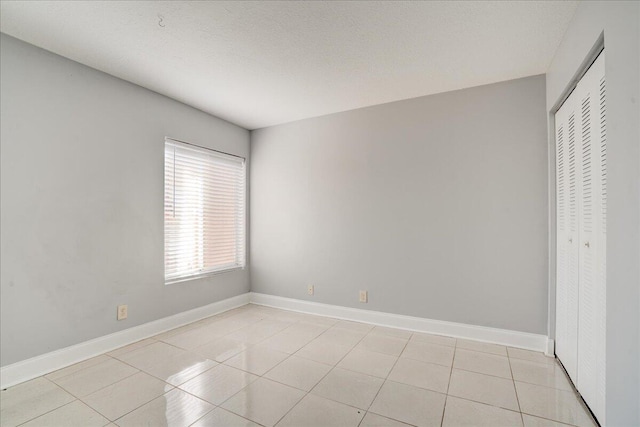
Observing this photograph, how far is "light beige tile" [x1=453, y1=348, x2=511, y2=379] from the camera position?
2230 millimetres

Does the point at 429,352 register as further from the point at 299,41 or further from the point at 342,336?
the point at 299,41

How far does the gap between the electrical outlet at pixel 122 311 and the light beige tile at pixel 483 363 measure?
3.01 metres

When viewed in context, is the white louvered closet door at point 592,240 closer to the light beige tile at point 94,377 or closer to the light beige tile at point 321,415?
the light beige tile at point 321,415

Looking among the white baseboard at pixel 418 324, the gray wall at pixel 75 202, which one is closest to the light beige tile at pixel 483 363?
the white baseboard at pixel 418 324

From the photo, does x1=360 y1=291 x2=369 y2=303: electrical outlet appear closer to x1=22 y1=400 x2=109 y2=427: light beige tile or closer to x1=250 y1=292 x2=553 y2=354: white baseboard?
x1=250 y1=292 x2=553 y2=354: white baseboard

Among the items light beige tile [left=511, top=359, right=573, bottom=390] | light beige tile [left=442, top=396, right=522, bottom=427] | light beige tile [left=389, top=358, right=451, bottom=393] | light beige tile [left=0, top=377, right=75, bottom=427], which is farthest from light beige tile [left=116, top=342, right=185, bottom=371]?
light beige tile [left=511, top=359, right=573, bottom=390]

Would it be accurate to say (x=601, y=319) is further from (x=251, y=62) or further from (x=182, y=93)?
(x=182, y=93)

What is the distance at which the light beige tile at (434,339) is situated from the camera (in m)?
2.78

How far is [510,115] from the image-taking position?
2.71 metres

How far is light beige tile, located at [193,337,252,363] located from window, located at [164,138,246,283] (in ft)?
2.98

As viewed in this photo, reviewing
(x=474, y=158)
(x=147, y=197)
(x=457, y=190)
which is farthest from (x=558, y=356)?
(x=147, y=197)

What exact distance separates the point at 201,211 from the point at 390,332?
2.65 meters

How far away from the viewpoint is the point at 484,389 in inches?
78.6

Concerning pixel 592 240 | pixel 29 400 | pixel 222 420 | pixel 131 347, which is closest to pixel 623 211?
pixel 592 240
